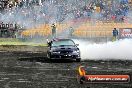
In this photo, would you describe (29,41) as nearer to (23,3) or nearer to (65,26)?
(65,26)

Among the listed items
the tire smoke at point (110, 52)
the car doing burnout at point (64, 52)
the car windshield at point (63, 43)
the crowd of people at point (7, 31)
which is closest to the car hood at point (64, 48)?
the car doing burnout at point (64, 52)

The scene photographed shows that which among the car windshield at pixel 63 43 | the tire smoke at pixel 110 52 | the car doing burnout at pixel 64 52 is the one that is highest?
the car windshield at pixel 63 43

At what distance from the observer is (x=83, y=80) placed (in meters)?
6.91

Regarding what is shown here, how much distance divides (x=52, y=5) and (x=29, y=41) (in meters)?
9.67

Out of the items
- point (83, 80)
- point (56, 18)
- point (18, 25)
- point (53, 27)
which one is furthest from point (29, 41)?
point (83, 80)

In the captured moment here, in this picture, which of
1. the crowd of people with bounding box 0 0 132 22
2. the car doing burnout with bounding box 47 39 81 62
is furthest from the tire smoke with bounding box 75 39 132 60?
the crowd of people with bounding box 0 0 132 22

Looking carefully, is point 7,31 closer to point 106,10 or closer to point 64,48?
point 106,10

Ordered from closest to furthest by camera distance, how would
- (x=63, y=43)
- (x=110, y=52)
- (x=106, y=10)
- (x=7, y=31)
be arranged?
(x=63, y=43) → (x=110, y=52) → (x=7, y=31) → (x=106, y=10)

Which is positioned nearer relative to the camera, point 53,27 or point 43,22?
point 53,27

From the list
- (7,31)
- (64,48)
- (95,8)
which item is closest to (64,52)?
(64,48)

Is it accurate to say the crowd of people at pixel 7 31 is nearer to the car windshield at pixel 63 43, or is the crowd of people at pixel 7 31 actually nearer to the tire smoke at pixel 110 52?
the tire smoke at pixel 110 52

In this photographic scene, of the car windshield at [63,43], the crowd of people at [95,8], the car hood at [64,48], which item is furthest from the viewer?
the crowd of people at [95,8]

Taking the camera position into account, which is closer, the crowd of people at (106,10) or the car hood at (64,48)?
the car hood at (64,48)

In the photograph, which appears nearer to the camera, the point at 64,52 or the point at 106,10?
the point at 64,52
